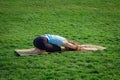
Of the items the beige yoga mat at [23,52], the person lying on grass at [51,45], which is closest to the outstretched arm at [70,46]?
the person lying on grass at [51,45]

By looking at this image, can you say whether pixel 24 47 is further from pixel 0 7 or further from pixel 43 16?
pixel 0 7

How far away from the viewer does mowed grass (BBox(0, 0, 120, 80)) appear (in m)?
8.12

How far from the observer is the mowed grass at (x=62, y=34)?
8.12 meters

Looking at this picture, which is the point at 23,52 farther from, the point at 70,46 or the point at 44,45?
the point at 70,46

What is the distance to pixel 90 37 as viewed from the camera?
12.3 meters

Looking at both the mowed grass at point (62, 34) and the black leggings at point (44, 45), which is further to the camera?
the black leggings at point (44, 45)

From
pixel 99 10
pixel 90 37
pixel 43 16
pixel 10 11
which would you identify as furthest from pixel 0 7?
pixel 90 37

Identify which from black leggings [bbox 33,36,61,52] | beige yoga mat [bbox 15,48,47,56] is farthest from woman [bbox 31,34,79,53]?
beige yoga mat [bbox 15,48,47,56]

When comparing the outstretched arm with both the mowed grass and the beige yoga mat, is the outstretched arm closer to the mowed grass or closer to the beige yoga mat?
the mowed grass

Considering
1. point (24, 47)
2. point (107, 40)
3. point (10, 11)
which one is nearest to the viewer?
point (24, 47)

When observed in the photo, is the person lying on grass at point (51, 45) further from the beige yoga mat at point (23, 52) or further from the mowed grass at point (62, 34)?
the mowed grass at point (62, 34)

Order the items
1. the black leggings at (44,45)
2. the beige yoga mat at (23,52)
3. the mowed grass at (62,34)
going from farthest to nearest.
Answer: the black leggings at (44,45), the beige yoga mat at (23,52), the mowed grass at (62,34)

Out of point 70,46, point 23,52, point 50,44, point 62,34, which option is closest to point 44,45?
→ point 50,44

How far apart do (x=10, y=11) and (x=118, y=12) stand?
645 centimetres
